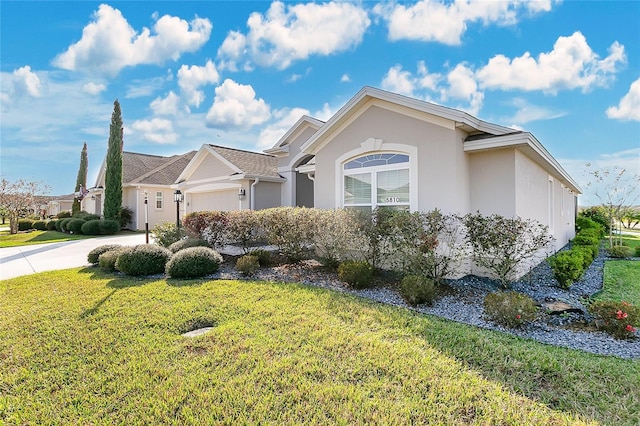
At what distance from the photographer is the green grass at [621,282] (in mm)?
7843

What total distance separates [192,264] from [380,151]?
6.70 metres

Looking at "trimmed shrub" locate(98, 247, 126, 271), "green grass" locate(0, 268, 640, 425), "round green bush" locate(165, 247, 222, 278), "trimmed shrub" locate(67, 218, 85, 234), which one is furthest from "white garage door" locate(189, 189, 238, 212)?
"green grass" locate(0, 268, 640, 425)

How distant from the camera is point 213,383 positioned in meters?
3.89

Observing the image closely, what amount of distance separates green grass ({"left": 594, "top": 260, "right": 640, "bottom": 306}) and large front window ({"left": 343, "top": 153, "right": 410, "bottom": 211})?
5.54 m

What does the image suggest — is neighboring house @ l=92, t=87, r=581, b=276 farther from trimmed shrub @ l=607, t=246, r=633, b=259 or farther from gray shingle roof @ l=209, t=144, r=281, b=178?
gray shingle roof @ l=209, t=144, r=281, b=178

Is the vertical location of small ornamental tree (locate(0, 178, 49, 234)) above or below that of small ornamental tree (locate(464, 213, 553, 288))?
above

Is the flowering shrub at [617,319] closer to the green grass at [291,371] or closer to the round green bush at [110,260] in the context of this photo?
the green grass at [291,371]

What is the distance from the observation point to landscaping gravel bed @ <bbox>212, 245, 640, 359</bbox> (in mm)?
5145

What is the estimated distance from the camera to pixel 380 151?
10.2 metres

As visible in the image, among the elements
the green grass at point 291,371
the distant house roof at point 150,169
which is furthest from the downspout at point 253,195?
the distant house roof at point 150,169

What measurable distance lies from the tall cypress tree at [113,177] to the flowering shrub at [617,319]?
29.0 m

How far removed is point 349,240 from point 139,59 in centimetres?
1190

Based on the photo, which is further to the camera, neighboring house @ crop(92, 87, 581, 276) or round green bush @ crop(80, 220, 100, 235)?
round green bush @ crop(80, 220, 100, 235)

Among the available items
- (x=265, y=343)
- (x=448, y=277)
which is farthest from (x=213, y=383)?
(x=448, y=277)
